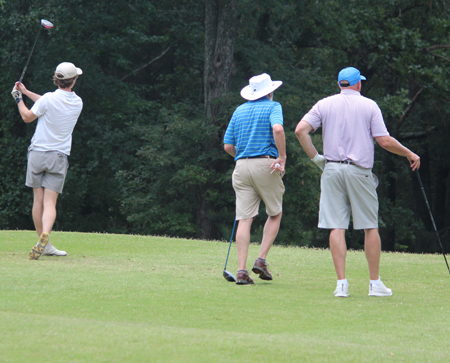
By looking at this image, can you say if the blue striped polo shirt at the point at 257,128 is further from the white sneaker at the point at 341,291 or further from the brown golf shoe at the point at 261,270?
the white sneaker at the point at 341,291

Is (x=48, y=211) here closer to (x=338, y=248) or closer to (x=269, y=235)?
(x=269, y=235)

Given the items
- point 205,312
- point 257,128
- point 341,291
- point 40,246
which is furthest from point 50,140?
point 341,291

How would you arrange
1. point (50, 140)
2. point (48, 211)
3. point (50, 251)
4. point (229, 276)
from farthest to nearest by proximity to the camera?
point (50, 251), point (50, 140), point (48, 211), point (229, 276)

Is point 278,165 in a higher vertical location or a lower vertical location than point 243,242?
higher

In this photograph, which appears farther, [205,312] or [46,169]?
[46,169]

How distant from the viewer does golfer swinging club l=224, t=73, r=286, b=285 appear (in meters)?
6.30

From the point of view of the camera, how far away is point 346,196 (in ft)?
19.3

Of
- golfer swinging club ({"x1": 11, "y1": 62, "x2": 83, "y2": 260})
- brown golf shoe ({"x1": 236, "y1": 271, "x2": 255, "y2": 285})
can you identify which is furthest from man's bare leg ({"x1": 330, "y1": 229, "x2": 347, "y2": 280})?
golfer swinging club ({"x1": 11, "y1": 62, "x2": 83, "y2": 260})

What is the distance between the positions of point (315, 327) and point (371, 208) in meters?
1.73

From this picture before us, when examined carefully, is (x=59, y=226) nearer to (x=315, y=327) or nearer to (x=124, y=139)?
(x=124, y=139)

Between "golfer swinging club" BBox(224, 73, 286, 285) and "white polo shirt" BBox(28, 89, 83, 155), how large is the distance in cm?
221

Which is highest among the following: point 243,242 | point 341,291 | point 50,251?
point 243,242

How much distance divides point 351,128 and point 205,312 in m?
2.14

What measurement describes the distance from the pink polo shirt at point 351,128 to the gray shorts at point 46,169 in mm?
3143
